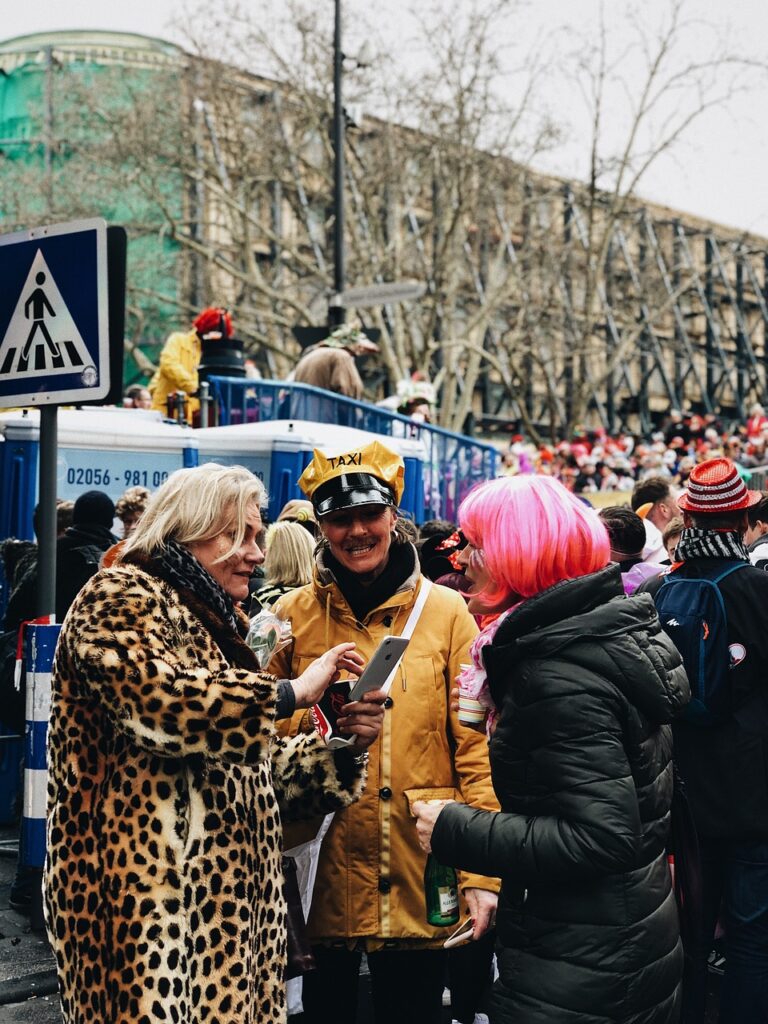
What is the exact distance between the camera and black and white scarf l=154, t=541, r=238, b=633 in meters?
2.72

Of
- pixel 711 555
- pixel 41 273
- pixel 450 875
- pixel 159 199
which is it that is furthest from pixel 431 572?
pixel 159 199

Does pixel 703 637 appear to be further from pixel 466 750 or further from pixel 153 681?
pixel 153 681

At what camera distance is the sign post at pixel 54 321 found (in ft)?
13.6

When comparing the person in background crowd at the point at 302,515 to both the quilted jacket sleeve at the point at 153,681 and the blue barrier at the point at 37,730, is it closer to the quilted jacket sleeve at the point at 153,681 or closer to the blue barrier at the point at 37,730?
the blue barrier at the point at 37,730

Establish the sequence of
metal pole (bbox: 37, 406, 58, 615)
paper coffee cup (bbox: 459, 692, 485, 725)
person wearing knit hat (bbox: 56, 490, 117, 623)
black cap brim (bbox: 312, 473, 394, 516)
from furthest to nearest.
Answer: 1. person wearing knit hat (bbox: 56, 490, 117, 623)
2. metal pole (bbox: 37, 406, 58, 615)
3. black cap brim (bbox: 312, 473, 394, 516)
4. paper coffee cup (bbox: 459, 692, 485, 725)

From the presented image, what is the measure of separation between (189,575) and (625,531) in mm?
3138

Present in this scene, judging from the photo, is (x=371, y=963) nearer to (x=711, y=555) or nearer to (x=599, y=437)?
(x=711, y=555)

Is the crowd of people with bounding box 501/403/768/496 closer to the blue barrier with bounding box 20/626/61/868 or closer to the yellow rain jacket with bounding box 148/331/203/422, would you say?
the yellow rain jacket with bounding box 148/331/203/422

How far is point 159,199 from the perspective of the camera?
2436 centimetres

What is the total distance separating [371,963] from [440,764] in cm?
58

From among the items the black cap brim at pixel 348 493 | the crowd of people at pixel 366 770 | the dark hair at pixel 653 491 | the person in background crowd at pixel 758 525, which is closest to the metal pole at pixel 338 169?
the dark hair at pixel 653 491

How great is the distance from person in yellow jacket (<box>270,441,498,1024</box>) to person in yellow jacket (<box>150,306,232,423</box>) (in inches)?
257

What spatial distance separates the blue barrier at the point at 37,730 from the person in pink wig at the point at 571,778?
2.75m

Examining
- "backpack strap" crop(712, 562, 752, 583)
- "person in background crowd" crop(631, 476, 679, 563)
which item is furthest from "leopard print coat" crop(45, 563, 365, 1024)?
"person in background crowd" crop(631, 476, 679, 563)
